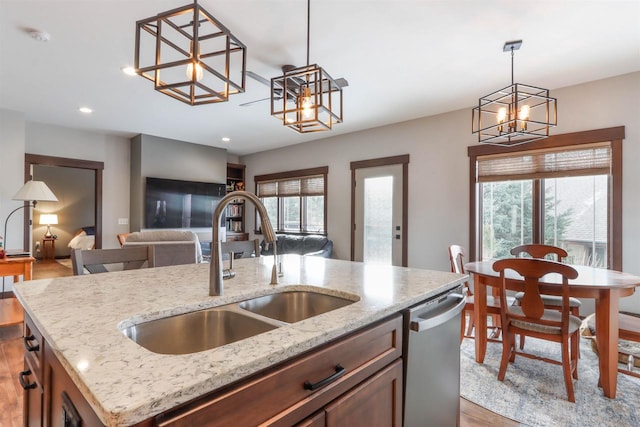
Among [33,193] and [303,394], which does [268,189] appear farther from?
[303,394]

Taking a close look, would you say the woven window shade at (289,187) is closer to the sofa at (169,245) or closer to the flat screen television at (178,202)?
the flat screen television at (178,202)

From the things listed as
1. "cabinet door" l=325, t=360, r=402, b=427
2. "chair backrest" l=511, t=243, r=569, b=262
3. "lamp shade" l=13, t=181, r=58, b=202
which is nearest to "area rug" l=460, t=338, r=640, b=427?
"chair backrest" l=511, t=243, r=569, b=262

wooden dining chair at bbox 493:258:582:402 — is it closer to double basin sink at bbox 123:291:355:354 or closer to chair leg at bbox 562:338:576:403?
chair leg at bbox 562:338:576:403

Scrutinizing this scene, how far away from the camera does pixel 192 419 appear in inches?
25.5

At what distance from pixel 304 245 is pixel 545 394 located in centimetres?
433

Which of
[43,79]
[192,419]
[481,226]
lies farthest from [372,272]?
[43,79]

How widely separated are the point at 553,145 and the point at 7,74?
6072mm

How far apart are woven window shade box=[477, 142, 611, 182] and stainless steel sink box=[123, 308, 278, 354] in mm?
4049

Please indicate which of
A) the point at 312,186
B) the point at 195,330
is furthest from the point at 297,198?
the point at 195,330

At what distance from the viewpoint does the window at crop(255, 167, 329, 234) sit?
640 cm

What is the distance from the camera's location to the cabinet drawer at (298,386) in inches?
26.9

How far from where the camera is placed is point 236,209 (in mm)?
7836

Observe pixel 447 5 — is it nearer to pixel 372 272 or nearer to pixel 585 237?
pixel 372 272

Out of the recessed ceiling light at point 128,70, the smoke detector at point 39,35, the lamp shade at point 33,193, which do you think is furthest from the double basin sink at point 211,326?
the lamp shade at point 33,193
